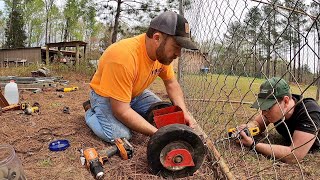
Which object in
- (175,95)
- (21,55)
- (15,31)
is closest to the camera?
(175,95)

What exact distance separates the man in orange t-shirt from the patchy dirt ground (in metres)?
0.23

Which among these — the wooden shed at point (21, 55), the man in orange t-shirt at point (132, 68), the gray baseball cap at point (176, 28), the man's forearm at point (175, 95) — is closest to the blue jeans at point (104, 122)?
the man in orange t-shirt at point (132, 68)

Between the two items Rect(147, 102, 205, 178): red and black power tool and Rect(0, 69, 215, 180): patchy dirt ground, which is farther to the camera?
Rect(0, 69, 215, 180): patchy dirt ground

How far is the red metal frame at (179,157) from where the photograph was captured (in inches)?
76.1

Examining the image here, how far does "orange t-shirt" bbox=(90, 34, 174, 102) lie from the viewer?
2.29 metres

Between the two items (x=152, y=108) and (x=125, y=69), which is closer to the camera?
(x=125, y=69)

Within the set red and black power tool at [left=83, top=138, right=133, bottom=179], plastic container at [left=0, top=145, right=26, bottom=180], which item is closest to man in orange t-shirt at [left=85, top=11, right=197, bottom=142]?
red and black power tool at [left=83, top=138, right=133, bottom=179]

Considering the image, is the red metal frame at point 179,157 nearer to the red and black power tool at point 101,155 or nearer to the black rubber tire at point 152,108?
the red and black power tool at point 101,155

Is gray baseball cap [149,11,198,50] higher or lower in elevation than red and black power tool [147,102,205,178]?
higher

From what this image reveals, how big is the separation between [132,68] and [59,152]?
94 cm

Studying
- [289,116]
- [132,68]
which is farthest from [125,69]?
[289,116]

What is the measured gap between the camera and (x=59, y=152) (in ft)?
8.00

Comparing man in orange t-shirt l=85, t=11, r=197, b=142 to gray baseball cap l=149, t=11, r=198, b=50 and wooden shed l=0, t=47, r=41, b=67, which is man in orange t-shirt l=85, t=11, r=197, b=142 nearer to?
gray baseball cap l=149, t=11, r=198, b=50

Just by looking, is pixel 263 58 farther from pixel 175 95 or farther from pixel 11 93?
pixel 11 93
